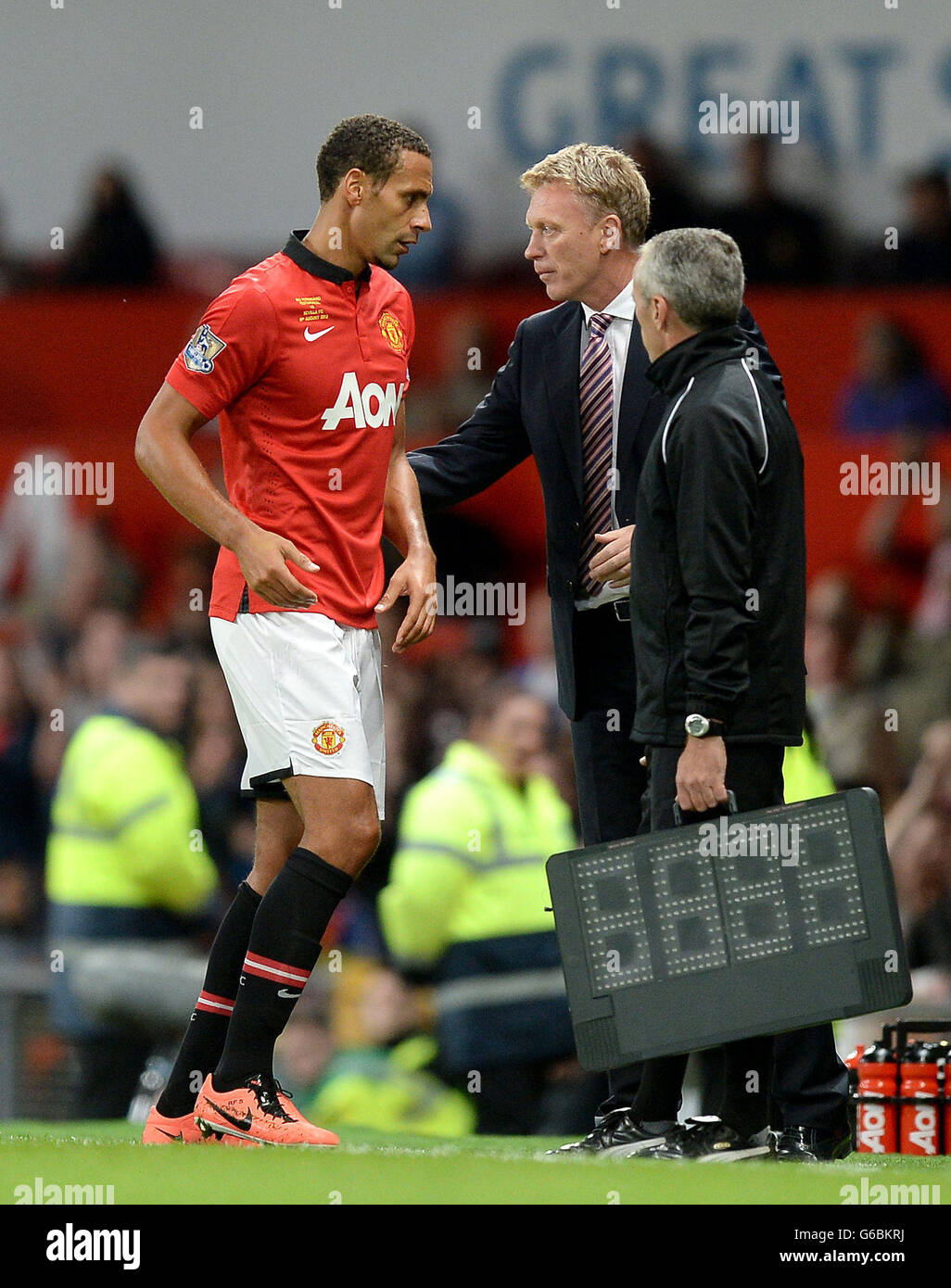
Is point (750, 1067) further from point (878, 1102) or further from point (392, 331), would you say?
point (392, 331)

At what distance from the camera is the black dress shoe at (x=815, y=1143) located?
3.93m

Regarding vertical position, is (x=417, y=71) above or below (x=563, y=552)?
above

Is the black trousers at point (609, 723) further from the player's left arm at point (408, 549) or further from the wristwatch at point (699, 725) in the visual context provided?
the wristwatch at point (699, 725)

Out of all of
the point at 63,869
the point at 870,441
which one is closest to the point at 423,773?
the point at 63,869

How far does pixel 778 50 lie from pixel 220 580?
7.04 meters

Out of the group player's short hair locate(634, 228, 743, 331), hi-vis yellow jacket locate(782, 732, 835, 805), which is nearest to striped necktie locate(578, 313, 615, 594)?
player's short hair locate(634, 228, 743, 331)

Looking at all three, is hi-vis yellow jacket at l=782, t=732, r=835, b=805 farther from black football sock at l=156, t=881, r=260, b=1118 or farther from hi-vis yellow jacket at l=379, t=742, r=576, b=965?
black football sock at l=156, t=881, r=260, b=1118

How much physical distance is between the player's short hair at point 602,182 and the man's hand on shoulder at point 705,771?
4.02 feet

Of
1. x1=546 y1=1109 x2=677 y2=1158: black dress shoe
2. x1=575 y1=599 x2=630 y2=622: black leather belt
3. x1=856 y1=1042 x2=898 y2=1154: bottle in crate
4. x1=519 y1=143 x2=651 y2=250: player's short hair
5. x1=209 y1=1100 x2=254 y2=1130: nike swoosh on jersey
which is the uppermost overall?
x1=519 y1=143 x2=651 y2=250: player's short hair

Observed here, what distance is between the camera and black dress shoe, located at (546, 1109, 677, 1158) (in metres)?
3.81

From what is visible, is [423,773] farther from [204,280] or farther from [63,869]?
[204,280]

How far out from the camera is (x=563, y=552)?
4258mm

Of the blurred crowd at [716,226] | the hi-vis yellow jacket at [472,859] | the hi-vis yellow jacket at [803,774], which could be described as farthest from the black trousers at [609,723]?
the blurred crowd at [716,226]

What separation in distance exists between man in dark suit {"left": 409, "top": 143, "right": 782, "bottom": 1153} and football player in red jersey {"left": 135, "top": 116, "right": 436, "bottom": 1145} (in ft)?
1.22
